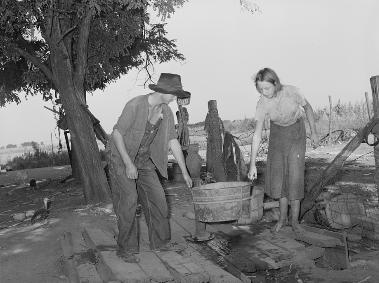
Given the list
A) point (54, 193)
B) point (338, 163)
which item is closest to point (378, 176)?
point (338, 163)

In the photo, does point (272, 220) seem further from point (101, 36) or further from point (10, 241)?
point (101, 36)

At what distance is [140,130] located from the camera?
192 inches

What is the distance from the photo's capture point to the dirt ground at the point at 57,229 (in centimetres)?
500

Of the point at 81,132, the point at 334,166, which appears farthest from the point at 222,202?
the point at 81,132

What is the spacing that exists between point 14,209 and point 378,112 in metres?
9.26

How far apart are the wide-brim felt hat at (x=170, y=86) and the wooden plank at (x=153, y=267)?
1.78m

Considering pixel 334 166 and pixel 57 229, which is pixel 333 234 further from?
pixel 57 229

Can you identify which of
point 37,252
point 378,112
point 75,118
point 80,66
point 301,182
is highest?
point 80,66

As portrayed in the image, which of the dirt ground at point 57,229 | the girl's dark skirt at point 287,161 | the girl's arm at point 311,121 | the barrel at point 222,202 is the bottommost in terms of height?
the dirt ground at point 57,229

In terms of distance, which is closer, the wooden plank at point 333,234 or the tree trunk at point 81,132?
the wooden plank at point 333,234

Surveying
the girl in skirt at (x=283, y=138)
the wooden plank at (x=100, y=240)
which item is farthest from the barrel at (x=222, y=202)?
the wooden plank at (x=100, y=240)

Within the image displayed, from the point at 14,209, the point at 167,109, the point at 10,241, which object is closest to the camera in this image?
the point at 167,109

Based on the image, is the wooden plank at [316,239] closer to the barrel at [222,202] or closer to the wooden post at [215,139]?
the barrel at [222,202]

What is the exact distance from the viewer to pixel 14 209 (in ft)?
37.3
